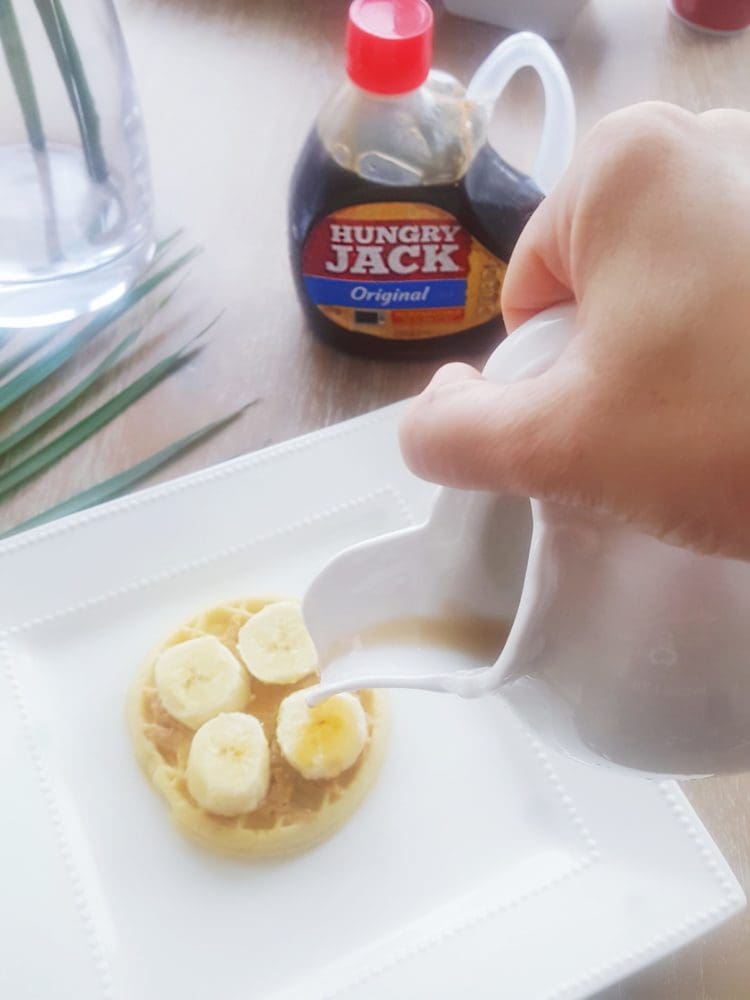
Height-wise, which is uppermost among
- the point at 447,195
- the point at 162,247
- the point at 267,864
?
the point at 447,195

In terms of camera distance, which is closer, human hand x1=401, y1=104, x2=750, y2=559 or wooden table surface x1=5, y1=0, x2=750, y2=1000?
human hand x1=401, y1=104, x2=750, y2=559

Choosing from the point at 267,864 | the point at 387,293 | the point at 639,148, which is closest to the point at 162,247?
the point at 387,293

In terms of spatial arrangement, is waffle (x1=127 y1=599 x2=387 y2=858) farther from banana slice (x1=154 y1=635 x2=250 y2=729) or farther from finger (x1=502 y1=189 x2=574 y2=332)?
finger (x1=502 y1=189 x2=574 y2=332)

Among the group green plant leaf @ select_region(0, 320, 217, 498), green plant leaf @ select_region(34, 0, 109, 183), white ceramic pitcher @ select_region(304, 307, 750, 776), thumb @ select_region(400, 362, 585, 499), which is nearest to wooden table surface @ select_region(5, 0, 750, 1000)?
green plant leaf @ select_region(0, 320, 217, 498)

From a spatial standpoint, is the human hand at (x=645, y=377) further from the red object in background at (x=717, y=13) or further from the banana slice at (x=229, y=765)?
the red object in background at (x=717, y=13)

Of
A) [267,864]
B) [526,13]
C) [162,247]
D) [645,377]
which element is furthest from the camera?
[526,13]

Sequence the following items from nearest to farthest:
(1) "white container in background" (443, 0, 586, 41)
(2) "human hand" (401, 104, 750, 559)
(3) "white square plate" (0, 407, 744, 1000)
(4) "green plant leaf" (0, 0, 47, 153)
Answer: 1. (2) "human hand" (401, 104, 750, 559)
2. (3) "white square plate" (0, 407, 744, 1000)
3. (4) "green plant leaf" (0, 0, 47, 153)
4. (1) "white container in background" (443, 0, 586, 41)

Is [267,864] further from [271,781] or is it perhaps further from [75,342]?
[75,342]
